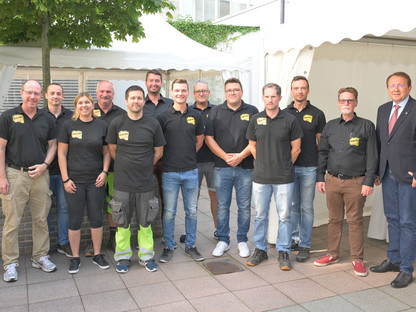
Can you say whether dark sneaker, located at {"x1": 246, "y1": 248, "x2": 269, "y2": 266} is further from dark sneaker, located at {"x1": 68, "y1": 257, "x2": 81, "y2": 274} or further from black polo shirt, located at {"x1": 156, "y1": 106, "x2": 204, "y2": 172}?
dark sneaker, located at {"x1": 68, "y1": 257, "x2": 81, "y2": 274}

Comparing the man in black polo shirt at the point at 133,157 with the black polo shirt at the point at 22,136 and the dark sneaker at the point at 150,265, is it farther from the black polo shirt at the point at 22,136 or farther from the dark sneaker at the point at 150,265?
the black polo shirt at the point at 22,136

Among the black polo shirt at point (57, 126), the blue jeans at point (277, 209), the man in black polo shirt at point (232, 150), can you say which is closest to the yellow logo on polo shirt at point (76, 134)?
the black polo shirt at point (57, 126)

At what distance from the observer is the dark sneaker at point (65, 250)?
14.9ft

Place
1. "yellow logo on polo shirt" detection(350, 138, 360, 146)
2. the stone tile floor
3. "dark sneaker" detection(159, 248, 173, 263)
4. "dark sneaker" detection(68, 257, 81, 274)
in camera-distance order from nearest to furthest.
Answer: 1. the stone tile floor
2. "yellow logo on polo shirt" detection(350, 138, 360, 146)
3. "dark sneaker" detection(68, 257, 81, 274)
4. "dark sneaker" detection(159, 248, 173, 263)

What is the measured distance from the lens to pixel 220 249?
4707mm

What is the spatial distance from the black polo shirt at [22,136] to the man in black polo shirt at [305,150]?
2.55m

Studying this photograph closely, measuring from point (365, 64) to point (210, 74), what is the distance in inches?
173

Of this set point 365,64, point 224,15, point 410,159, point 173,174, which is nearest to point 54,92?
point 173,174

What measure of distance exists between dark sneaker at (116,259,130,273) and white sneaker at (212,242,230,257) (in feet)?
3.21

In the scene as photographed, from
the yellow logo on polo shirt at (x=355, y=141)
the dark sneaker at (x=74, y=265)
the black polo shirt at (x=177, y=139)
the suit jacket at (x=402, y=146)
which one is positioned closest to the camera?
the suit jacket at (x=402, y=146)

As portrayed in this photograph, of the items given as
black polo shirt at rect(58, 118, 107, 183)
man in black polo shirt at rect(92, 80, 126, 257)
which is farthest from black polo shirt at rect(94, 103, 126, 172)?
black polo shirt at rect(58, 118, 107, 183)

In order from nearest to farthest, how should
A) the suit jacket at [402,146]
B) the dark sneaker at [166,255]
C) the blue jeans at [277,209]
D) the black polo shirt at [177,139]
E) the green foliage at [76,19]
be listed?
1. the suit jacket at [402,146]
2. the blue jeans at [277,209]
3. the black polo shirt at [177,139]
4. the dark sneaker at [166,255]
5. the green foliage at [76,19]

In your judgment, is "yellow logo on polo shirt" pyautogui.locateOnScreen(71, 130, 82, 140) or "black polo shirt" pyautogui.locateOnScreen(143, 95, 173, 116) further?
"black polo shirt" pyautogui.locateOnScreen(143, 95, 173, 116)

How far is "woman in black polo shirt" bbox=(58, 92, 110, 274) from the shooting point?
13.3ft
